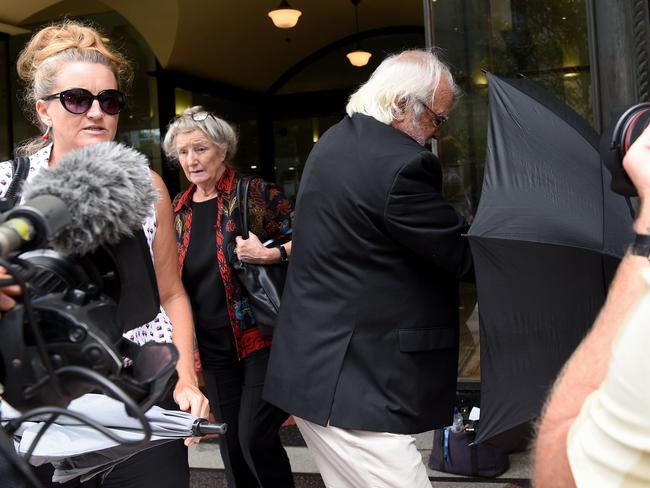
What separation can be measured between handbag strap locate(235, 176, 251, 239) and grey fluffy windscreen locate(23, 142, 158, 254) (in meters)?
2.63

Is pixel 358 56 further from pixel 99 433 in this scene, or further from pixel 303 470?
pixel 99 433

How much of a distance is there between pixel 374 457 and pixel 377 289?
56 cm

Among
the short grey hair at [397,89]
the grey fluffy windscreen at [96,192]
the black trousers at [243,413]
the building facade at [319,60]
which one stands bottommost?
the black trousers at [243,413]

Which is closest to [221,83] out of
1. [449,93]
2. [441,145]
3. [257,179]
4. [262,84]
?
[262,84]

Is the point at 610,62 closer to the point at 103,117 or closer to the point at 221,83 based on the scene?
the point at 103,117

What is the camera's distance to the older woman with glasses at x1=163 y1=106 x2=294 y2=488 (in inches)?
161

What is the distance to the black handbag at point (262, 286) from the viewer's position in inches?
158

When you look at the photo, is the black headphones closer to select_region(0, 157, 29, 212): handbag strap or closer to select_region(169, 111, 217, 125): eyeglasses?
select_region(0, 157, 29, 212): handbag strap

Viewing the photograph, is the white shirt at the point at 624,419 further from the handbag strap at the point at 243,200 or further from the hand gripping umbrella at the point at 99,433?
the handbag strap at the point at 243,200

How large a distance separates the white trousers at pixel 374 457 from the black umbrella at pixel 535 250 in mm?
376

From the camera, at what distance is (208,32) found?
1094 centimetres

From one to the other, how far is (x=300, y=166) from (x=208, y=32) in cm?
363

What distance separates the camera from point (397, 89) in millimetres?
3166

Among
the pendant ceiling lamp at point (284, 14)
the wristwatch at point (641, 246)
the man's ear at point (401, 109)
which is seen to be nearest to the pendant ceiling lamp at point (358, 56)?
the pendant ceiling lamp at point (284, 14)
